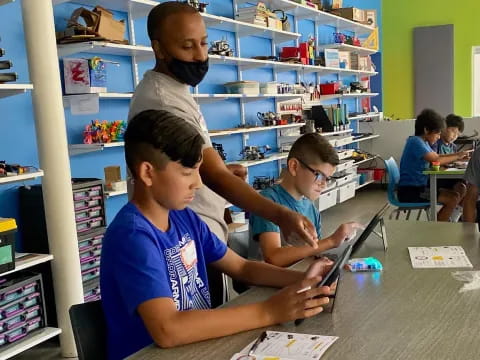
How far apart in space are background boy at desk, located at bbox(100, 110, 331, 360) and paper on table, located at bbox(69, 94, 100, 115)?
1952 mm

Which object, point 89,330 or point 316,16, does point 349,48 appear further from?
point 89,330

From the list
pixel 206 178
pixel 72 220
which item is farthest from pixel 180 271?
pixel 72 220

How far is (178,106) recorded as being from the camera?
167 cm

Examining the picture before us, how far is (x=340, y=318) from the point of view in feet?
4.17

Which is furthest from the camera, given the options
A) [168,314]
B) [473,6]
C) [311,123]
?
[473,6]

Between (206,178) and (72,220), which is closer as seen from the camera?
(206,178)

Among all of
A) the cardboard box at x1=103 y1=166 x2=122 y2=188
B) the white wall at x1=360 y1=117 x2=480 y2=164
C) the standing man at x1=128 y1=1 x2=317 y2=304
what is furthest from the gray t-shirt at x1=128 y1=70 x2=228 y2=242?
the white wall at x1=360 y1=117 x2=480 y2=164

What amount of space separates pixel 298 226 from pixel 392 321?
0.33m

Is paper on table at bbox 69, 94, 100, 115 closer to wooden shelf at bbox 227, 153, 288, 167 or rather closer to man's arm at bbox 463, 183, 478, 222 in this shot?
wooden shelf at bbox 227, 153, 288, 167

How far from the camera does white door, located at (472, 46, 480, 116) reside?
27.8 ft

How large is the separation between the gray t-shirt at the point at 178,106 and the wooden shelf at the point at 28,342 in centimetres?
141

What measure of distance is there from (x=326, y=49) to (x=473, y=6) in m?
3.30

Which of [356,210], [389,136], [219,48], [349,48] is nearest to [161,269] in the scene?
[219,48]

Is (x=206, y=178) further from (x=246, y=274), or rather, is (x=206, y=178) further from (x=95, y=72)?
(x=95, y=72)
